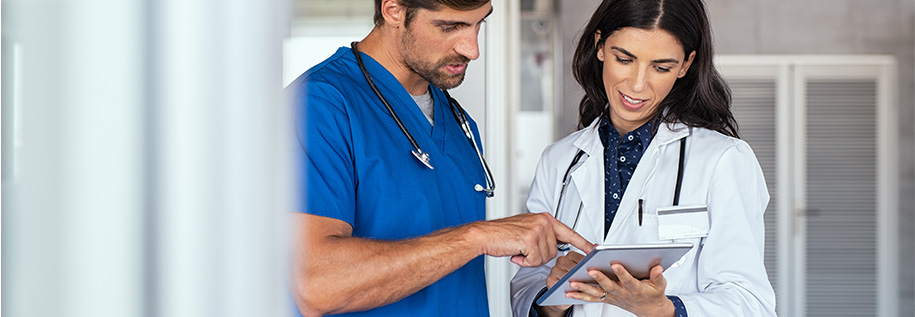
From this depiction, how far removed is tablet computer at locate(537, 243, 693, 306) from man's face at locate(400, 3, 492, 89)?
400 millimetres

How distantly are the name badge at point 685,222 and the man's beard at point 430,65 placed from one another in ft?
1.49

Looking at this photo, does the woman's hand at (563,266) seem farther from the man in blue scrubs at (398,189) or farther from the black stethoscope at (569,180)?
the man in blue scrubs at (398,189)

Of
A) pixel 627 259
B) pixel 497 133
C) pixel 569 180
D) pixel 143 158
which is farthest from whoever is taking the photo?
pixel 497 133

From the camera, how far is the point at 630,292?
1.21m

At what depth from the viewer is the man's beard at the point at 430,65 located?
4.31ft

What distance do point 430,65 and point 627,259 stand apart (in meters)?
0.47

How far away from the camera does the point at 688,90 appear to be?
156 cm

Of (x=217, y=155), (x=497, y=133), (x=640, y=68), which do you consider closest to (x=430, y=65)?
(x=640, y=68)

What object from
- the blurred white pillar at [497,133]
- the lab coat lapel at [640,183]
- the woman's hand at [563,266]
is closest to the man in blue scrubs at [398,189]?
the woman's hand at [563,266]

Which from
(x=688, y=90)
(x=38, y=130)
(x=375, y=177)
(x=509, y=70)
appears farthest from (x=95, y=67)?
(x=509, y=70)

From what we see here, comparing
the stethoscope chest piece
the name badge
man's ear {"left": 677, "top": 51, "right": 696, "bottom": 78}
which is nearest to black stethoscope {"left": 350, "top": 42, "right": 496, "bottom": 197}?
the stethoscope chest piece

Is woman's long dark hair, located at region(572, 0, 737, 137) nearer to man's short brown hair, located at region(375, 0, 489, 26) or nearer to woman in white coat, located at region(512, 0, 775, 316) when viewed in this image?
woman in white coat, located at region(512, 0, 775, 316)

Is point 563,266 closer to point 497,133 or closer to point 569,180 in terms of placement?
point 569,180

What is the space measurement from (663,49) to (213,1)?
126cm
